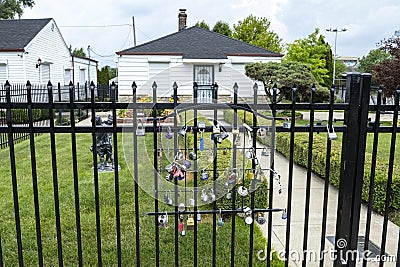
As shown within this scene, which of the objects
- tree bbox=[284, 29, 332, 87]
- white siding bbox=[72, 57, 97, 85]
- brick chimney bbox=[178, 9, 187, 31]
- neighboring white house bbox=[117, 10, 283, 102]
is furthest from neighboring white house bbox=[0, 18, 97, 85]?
tree bbox=[284, 29, 332, 87]

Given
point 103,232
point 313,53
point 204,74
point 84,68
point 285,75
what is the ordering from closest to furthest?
1. point 103,232
2. point 204,74
3. point 285,75
4. point 313,53
5. point 84,68

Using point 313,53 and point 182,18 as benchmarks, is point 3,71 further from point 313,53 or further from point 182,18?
point 313,53

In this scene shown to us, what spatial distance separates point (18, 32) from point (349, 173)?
22.4 meters

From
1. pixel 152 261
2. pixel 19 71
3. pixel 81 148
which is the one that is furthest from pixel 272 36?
pixel 152 261

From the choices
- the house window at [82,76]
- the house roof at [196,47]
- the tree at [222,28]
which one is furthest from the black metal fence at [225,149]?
the tree at [222,28]

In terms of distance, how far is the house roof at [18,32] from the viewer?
64.0 feet

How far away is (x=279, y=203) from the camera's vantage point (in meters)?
5.43

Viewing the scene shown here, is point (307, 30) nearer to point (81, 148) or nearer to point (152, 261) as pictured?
point (81, 148)

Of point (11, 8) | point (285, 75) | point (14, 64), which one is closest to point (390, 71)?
point (285, 75)

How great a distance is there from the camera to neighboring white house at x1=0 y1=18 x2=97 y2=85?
19297 mm

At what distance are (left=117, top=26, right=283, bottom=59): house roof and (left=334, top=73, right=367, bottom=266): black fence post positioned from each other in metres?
16.9

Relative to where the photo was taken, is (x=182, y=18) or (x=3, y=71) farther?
(x=182, y=18)

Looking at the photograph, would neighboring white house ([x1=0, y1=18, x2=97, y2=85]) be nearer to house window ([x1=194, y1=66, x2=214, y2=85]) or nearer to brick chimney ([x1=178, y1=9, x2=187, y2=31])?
brick chimney ([x1=178, y1=9, x2=187, y2=31])

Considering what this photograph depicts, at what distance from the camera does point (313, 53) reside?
2891cm
